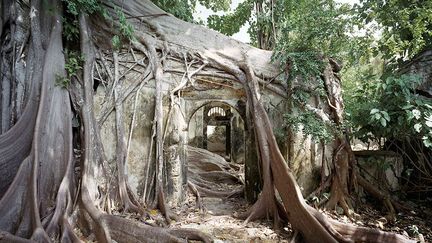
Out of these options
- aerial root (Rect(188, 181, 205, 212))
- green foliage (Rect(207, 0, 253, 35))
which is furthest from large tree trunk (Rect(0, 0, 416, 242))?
green foliage (Rect(207, 0, 253, 35))

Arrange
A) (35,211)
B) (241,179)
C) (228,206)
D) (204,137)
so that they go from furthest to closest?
(204,137) → (241,179) → (228,206) → (35,211)

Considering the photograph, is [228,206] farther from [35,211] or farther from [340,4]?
[340,4]

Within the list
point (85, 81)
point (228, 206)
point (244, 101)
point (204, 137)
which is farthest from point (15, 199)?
point (204, 137)

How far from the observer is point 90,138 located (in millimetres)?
3723

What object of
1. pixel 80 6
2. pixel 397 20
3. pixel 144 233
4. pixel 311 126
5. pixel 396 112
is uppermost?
pixel 80 6

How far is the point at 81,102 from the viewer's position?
3.98 metres

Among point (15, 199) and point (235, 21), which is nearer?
point (15, 199)

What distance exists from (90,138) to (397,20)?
14.4ft

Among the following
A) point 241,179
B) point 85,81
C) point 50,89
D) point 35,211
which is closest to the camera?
point 35,211

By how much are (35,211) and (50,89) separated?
1.54 m

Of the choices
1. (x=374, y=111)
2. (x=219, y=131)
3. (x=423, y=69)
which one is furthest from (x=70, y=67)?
(x=219, y=131)

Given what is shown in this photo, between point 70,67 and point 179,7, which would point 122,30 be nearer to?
point 70,67

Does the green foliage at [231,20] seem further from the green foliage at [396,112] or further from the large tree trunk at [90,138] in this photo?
the green foliage at [396,112]

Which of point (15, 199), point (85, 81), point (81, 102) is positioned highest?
point (85, 81)
